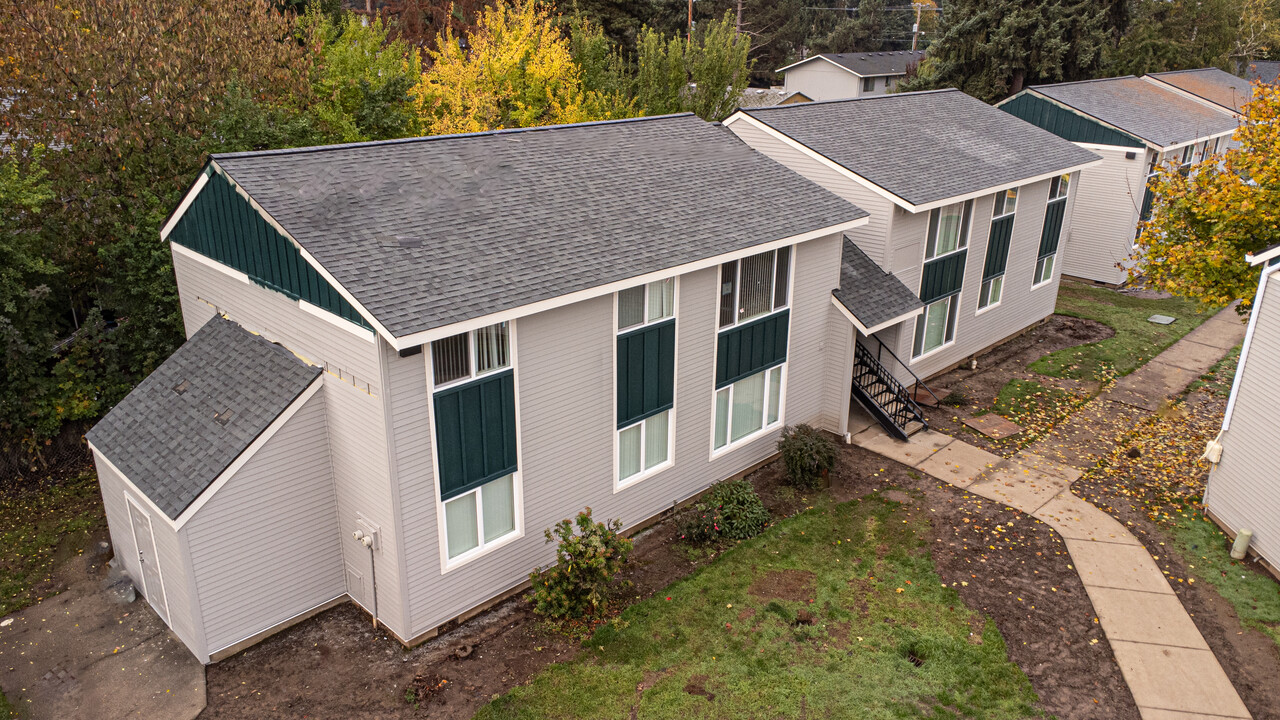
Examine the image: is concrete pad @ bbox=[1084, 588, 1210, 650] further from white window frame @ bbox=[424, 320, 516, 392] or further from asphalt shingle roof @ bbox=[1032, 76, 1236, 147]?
asphalt shingle roof @ bbox=[1032, 76, 1236, 147]

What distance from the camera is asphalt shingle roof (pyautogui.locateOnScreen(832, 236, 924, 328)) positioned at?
19297 millimetres

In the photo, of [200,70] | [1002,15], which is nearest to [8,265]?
[200,70]

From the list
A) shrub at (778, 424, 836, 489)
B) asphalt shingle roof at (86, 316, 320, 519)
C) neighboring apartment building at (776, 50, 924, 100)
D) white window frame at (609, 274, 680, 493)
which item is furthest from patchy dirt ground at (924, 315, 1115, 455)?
neighboring apartment building at (776, 50, 924, 100)

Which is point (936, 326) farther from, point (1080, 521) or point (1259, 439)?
point (1259, 439)

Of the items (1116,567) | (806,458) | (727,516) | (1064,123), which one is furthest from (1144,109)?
(727,516)

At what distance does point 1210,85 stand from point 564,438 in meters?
42.7

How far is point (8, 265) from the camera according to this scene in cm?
1684

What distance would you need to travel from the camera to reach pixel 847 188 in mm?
21281

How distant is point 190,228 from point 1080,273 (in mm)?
32360

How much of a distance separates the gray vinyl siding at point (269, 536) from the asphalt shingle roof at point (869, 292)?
1170cm

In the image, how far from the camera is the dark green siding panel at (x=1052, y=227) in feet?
87.9

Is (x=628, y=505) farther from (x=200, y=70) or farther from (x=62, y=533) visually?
(x=200, y=70)

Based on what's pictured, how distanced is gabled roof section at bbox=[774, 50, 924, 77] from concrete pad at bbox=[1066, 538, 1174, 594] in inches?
2262

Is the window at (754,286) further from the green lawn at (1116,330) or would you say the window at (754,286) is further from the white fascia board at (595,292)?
the green lawn at (1116,330)
